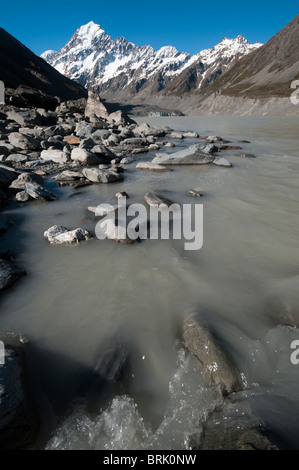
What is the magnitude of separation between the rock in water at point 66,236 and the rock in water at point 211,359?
2918 millimetres

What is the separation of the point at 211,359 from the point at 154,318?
87cm

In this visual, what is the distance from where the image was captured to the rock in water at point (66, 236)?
189 inches

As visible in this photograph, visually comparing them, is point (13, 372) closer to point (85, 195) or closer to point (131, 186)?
point (85, 195)

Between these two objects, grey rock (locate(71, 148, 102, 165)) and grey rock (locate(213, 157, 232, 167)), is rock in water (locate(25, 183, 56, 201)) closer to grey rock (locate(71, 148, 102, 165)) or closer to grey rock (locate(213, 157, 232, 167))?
grey rock (locate(71, 148, 102, 165))

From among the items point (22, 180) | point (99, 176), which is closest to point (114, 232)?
point (99, 176)

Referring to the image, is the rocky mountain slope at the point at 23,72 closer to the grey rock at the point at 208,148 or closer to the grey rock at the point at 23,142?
the grey rock at the point at 23,142

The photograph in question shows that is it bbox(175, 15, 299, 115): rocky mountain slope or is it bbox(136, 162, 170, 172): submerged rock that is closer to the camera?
bbox(136, 162, 170, 172): submerged rock

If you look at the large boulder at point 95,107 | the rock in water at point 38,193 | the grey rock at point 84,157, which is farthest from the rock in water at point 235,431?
the large boulder at point 95,107

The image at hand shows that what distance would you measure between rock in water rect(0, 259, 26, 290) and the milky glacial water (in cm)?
15

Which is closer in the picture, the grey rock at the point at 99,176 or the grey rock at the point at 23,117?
the grey rock at the point at 99,176

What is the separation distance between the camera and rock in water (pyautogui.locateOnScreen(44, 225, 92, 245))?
15.7 ft

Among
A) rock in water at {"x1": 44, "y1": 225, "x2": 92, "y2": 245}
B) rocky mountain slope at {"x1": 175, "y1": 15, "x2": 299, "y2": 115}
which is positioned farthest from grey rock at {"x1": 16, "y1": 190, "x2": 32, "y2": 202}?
rocky mountain slope at {"x1": 175, "y1": 15, "x2": 299, "y2": 115}

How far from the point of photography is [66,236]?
4816 millimetres

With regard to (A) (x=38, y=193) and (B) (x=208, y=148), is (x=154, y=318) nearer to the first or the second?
(A) (x=38, y=193)
